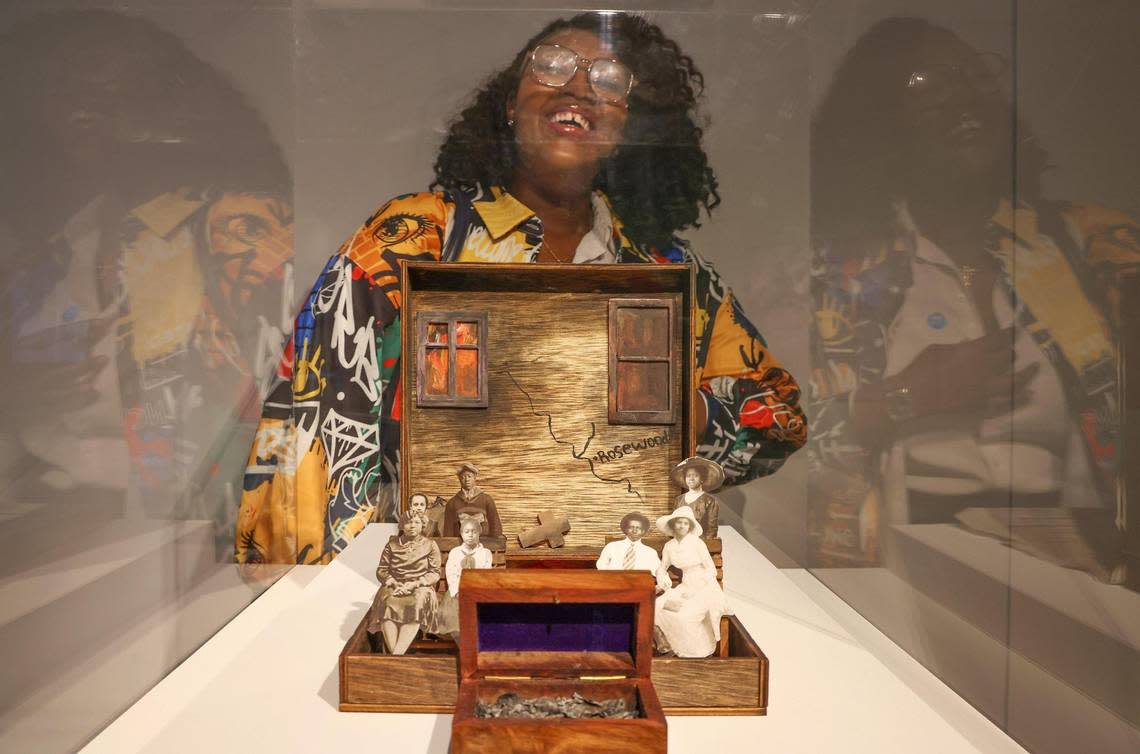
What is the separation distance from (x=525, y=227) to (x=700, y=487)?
1349 mm

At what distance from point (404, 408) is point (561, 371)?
0.42 m

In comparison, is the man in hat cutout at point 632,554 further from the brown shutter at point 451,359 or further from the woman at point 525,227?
the woman at point 525,227

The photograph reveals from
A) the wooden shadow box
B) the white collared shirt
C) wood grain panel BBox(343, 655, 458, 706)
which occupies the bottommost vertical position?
wood grain panel BBox(343, 655, 458, 706)

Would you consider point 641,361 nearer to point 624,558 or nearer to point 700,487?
point 700,487

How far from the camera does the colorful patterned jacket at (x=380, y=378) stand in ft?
8.73

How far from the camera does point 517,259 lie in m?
2.72

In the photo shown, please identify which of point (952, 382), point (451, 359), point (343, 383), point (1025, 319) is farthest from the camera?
point (343, 383)

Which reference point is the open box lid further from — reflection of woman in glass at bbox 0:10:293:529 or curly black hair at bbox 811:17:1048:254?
curly black hair at bbox 811:17:1048:254

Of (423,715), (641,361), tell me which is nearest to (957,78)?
(641,361)

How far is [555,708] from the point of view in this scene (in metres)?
1.23

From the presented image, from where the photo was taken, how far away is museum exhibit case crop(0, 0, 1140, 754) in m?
1.22

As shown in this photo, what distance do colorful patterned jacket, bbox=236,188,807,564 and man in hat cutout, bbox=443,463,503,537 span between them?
0.92 metres

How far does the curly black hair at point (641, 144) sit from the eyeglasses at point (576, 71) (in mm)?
35

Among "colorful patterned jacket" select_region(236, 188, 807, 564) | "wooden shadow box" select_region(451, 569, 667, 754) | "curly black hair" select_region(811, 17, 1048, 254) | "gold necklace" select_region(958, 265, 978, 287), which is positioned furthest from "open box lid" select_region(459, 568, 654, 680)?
"colorful patterned jacket" select_region(236, 188, 807, 564)
